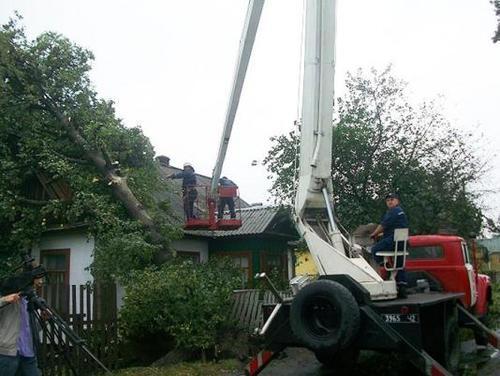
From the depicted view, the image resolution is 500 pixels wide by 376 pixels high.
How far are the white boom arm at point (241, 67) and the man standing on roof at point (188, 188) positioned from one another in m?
1.45

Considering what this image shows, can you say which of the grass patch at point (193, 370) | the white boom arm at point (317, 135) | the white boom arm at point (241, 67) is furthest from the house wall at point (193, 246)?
the white boom arm at point (317, 135)

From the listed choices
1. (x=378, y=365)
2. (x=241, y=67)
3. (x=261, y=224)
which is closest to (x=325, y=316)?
(x=378, y=365)

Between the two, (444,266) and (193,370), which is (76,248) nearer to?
(193,370)

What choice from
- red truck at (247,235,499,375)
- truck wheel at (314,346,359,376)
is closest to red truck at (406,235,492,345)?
red truck at (247,235,499,375)

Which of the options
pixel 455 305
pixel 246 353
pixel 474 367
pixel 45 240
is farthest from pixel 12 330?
pixel 45 240

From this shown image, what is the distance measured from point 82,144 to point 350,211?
7357 millimetres

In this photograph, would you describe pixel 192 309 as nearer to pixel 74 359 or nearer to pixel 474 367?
pixel 74 359

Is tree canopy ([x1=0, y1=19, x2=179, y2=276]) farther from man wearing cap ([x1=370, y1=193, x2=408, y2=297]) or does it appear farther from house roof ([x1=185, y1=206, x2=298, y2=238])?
man wearing cap ([x1=370, y1=193, x2=408, y2=297])

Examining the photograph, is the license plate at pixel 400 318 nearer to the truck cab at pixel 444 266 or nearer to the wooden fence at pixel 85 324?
the truck cab at pixel 444 266

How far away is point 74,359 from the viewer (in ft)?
28.0

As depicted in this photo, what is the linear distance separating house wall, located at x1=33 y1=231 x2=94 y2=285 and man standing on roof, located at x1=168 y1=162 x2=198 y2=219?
2563mm

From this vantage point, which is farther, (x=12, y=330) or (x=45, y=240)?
(x=45, y=240)

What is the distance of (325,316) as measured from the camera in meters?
6.31

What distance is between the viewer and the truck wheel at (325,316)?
19.3ft
